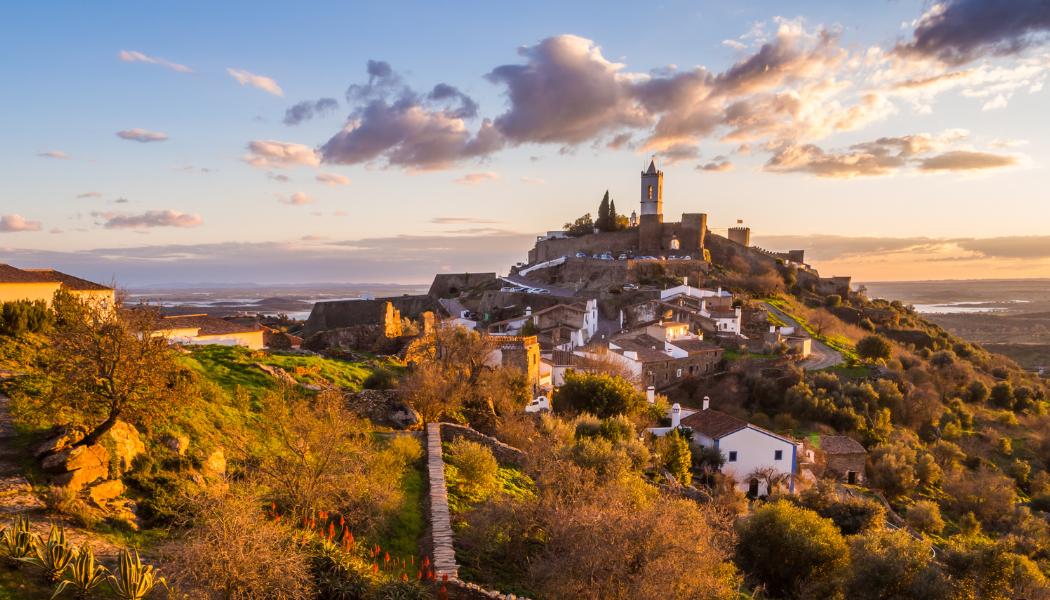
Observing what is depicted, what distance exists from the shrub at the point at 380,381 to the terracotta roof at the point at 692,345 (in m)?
22.6

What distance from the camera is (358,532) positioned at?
8.16 metres

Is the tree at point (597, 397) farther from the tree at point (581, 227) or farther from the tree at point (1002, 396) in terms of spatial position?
the tree at point (581, 227)

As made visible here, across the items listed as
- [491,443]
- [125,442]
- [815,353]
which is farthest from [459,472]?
[815,353]

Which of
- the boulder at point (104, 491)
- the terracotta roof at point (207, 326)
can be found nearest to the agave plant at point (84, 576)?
the boulder at point (104, 491)

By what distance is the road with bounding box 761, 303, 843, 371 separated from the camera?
38.3 metres

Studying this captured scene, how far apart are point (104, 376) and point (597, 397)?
1682cm

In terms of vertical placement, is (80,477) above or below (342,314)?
above

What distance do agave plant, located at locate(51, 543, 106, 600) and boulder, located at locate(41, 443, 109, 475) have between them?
219 centimetres

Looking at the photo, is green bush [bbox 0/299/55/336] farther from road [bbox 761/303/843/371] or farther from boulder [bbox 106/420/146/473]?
road [bbox 761/303/843/371]

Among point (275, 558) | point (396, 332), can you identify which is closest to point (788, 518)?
point (275, 558)

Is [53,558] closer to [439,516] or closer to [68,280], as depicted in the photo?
[439,516]

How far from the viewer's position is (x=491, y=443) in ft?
46.6

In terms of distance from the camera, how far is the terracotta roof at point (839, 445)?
84.8 feet

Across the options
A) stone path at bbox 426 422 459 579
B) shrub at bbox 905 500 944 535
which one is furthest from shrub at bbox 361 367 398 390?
shrub at bbox 905 500 944 535
